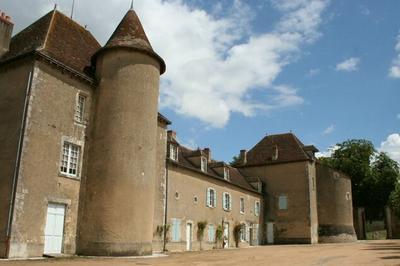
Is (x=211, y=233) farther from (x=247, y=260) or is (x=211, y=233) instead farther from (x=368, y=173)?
(x=368, y=173)

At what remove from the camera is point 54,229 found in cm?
1523

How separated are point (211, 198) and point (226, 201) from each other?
2528 millimetres

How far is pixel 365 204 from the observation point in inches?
1785

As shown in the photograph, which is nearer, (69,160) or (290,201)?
(69,160)

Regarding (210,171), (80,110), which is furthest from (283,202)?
(80,110)

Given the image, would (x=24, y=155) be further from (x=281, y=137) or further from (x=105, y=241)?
(x=281, y=137)

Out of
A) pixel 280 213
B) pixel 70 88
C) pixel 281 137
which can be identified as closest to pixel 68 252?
pixel 70 88

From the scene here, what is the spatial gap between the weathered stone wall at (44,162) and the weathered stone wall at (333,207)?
26119mm

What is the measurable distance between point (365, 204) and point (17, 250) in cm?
4042

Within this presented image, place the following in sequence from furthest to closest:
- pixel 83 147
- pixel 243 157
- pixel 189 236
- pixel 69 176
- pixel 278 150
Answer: pixel 243 157 < pixel 278 150 < pixel 189 236 < pixel 83 147 < pixel 69 176

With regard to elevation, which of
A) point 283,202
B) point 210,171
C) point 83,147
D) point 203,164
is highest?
point 203,164

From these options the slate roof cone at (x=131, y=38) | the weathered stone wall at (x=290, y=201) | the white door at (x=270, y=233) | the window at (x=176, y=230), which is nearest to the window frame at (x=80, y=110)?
the slate roof cone at (x=131, y=38)

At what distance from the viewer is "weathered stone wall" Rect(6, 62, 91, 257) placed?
46.0ft

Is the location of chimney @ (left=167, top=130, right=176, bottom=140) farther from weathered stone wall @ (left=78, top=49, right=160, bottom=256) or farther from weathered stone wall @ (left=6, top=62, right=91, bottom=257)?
weathered stone wall @ (left=6, top=62, right=91, bottom=257)
